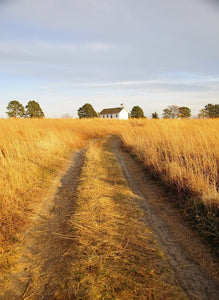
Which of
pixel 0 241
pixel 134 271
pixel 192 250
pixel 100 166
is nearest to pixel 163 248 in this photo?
pixel 192 250

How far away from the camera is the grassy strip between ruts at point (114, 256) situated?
5.42 ft

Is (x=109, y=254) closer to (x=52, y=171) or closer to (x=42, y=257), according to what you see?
(x=42, y=257)

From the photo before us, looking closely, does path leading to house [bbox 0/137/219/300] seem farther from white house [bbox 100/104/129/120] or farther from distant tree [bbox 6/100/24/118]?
white house [bbox 100/104/129/120]

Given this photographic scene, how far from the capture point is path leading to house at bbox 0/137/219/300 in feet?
5.55

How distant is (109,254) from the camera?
2.10 m

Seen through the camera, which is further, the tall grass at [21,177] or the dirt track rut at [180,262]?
the tall grass at [21,177]

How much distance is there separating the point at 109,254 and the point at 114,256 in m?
0.07

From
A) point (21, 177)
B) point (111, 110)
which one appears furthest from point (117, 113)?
point (21, 177)

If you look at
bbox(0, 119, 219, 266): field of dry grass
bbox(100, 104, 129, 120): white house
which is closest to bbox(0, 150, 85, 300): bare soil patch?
bbox(0, 119, 219, 266): field of dry grass

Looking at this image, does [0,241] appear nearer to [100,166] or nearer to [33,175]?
[33,175]

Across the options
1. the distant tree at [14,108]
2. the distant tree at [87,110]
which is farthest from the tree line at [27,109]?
the distant tree at [87,110]

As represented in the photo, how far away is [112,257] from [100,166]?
12.7 ft

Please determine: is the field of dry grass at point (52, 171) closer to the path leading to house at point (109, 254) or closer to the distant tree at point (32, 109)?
the path leading to house at point (109, 254)

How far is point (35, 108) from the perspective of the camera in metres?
30.0
